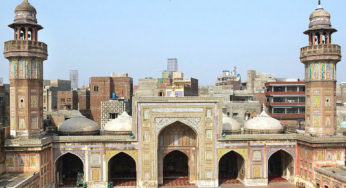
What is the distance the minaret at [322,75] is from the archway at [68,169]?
16002 millimetres

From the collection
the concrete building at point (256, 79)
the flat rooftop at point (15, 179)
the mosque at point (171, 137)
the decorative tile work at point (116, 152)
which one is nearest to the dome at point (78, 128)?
the mosque at point (171, 137)

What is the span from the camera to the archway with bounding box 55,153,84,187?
23.0 m

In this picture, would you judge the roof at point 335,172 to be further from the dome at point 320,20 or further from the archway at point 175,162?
the archway at point 175,162

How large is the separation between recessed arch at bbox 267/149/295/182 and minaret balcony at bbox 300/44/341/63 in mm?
6421

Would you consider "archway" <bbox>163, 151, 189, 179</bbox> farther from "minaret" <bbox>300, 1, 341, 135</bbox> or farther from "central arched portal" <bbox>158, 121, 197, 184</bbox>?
"minaret" <bbox>300, 1, 341, 135</bbox>

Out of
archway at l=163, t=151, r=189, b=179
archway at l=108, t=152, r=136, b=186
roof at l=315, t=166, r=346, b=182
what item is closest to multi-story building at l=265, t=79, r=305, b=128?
archway at l=163, t=151, r=189, b=179

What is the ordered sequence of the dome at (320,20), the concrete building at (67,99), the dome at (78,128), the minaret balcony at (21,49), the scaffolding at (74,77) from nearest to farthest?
the minaret balcony at (21,49) → the dome at (320,20) → the dome at (78,128) → the concrete building at (67,99) → the scaffolding at (74,77)

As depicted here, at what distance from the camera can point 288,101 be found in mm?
37312

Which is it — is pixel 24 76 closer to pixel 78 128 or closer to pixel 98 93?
pixel 78 128

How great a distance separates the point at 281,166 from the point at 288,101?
1372 centimetres

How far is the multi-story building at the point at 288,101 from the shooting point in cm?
3706

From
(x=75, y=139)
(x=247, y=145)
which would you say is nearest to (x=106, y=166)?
(x=75, y=139)

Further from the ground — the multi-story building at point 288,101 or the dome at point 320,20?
the dome at point 320,20

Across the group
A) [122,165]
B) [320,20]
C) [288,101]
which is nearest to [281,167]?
[320,20]
